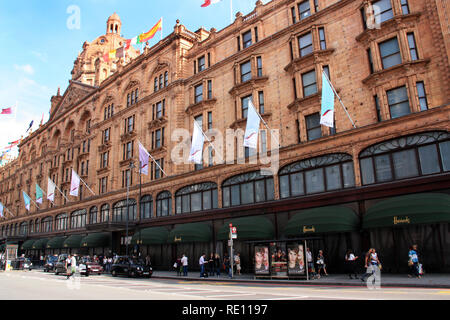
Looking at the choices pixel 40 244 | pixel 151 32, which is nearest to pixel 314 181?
pixel 151 32

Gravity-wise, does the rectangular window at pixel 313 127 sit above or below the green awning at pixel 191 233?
above

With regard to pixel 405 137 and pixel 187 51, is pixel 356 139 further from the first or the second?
pixel 187 51

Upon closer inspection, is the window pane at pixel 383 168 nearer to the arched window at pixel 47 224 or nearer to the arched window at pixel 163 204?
the arched window at pixel 163 204

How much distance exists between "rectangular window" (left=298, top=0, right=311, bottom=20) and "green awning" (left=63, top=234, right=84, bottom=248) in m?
39.8

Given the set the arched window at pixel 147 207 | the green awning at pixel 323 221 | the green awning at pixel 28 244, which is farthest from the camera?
the green awning at pixel 28 244

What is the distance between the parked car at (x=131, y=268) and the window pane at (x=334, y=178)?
15658 millimetres

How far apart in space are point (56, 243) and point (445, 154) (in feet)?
169

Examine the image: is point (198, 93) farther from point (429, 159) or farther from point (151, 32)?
point (429, 159)

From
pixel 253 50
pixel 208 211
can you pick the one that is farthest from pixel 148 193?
pixel 253 50

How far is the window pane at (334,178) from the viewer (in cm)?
2456

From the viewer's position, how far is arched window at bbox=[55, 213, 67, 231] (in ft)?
181

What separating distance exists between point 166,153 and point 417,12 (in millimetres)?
26582

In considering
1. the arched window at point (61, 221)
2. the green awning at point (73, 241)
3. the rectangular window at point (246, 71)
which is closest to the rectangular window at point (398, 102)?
the rectangular window at point (246, 71)

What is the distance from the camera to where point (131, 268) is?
27812mm
